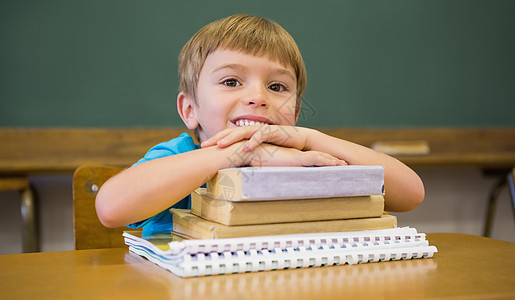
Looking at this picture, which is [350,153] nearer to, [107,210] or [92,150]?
[107,210]

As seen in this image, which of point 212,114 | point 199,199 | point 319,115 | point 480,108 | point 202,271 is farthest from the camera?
point 480,108

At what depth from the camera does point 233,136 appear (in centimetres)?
85

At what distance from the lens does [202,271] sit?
2.05 feet

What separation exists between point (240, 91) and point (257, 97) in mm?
50

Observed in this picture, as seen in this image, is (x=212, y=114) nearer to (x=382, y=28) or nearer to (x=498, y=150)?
(x=382, y=28)

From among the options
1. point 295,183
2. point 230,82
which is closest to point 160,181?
point 295,183

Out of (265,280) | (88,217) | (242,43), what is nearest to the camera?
(265,280)

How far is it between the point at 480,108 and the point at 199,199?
240cm

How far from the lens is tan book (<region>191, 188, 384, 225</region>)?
26.7 inches

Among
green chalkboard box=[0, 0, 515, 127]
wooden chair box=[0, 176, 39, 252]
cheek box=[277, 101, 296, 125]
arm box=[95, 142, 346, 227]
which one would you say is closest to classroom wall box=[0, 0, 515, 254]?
A: green chalkboard box=[0, 0, 515, 127]

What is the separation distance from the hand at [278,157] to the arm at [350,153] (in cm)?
2

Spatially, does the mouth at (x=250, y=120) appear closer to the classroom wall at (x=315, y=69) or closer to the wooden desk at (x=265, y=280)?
A: the wooden desk at (x=265, y=280)

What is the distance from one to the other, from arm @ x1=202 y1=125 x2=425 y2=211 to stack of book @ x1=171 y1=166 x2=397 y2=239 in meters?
0.16

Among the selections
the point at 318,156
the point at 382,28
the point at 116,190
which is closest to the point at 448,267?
the point at 318,156
